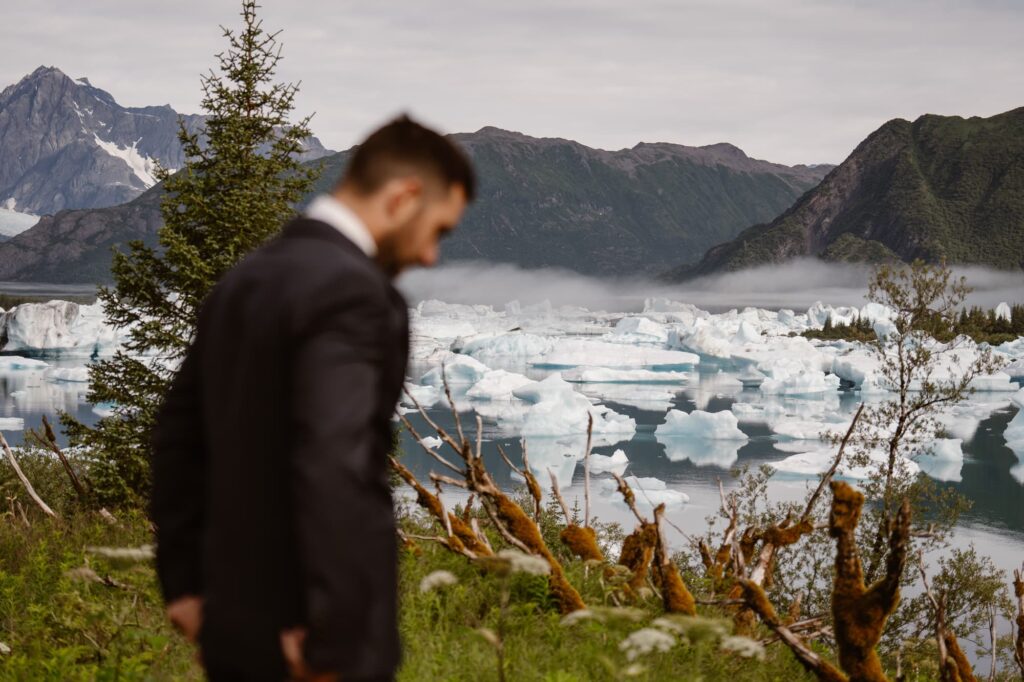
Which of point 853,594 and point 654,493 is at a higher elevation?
point 853,594

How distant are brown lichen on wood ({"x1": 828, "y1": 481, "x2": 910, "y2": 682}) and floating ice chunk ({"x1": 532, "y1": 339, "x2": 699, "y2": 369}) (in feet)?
247

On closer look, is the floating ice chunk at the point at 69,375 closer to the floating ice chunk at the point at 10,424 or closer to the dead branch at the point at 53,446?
the floating ice chunk at the point at 10,424

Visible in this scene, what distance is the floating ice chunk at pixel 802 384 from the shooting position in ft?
204

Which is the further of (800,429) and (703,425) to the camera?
(800,429)

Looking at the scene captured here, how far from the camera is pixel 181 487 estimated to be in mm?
1808

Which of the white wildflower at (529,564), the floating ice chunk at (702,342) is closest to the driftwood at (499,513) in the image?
the white wildflower at (529,564)

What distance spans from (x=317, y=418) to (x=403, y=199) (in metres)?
0.44

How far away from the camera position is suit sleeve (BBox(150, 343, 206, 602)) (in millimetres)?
1806

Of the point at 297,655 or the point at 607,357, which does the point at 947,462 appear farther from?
the point at 297,655

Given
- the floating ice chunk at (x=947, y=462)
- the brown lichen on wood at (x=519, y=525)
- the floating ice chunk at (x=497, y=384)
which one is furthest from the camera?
the floating ice chunk at (x=497, y=384)

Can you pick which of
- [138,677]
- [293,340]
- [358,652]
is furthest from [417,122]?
[138,677]

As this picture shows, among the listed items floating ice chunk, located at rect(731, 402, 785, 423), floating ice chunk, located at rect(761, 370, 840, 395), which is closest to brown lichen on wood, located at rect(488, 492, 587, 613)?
floating ice chunk, located at rect(731, 402, 785, 423)

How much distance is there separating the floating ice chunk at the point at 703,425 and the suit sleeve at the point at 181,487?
43882 mm

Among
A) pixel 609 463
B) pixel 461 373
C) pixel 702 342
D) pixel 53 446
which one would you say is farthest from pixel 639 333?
pixel 53 446
